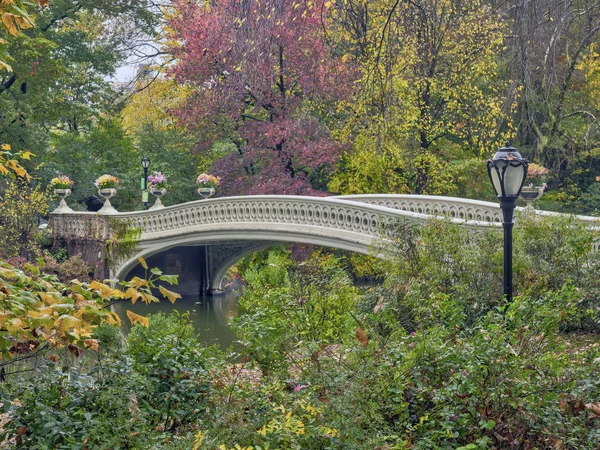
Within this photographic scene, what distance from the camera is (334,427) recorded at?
198 inches

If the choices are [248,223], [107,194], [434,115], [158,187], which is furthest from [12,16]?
[107,194]

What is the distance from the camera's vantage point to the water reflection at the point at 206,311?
19.6 meters

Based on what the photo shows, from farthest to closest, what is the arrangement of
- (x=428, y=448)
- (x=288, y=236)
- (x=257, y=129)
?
(x=257, y=129) < (x=288, y=236) < (x=428, y=448)

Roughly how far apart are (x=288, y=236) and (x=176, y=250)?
26.3 ft

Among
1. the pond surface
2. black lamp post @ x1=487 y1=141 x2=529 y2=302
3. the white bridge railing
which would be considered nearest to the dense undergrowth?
black lamp post @ x1=487 y1=141 x2=529 y2=302

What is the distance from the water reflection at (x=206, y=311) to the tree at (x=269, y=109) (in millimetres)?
3224

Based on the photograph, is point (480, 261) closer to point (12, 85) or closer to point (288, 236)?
point (288, 236)

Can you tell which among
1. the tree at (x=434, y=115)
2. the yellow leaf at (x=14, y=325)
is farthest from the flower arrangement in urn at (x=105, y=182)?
the yellow leaf at (x=14, y=325)

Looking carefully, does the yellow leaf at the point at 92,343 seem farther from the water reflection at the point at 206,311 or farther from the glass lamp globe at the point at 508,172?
the water reflection at the point at 206,311

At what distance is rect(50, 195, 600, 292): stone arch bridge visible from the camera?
57.4 feet

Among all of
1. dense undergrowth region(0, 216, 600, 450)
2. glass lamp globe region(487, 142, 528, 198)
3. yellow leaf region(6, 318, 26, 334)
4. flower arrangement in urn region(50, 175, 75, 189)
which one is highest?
flower arrangement in urn region(50, 175, 75, 189)

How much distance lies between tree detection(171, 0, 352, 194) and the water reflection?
3224 mm

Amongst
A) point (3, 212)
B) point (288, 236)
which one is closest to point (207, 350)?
point (288, 236)

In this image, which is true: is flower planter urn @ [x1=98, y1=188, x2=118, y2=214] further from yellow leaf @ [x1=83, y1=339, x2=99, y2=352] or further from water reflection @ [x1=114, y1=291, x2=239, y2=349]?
yellow leaf @ [x1=83, y1=339, x2=99, y2=352]
